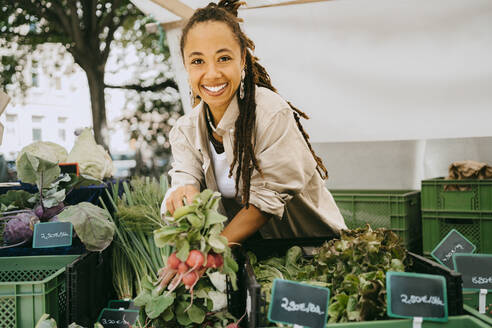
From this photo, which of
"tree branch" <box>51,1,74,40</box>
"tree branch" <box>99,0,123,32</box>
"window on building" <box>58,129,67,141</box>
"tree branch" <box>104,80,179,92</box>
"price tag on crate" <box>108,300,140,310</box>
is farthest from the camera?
"window on building" <box>58,129,67,141</box>

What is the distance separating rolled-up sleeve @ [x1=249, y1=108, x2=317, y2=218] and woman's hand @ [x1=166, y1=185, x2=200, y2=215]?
0.68 ft

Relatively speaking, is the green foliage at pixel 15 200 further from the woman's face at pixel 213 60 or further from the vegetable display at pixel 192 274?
the woman's face at pixel 213 60

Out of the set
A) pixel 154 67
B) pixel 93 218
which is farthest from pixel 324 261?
pixel 154 67

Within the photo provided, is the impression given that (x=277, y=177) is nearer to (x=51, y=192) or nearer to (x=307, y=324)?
(x=307, y=324)

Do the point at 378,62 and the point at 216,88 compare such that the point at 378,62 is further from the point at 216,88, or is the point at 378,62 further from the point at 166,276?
the point at 166,276

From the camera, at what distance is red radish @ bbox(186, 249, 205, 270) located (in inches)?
41.0

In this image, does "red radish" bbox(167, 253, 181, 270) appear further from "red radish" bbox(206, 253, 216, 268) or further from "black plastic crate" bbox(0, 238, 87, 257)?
"black plastic crate" bbox(0, 238, 87, 257)

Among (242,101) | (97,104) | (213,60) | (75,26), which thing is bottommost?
(242,101)

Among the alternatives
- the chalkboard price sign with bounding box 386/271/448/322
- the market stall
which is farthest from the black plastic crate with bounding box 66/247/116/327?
the chalkboard price sign with bounding box 386/271/448/322

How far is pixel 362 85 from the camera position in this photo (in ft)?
11.2

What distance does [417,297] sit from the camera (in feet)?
3.29

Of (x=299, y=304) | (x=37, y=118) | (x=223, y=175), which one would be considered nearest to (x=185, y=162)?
(x=223, y=175)

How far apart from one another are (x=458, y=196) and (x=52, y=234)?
2.75 meters

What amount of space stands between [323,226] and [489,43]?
215 centimetres
